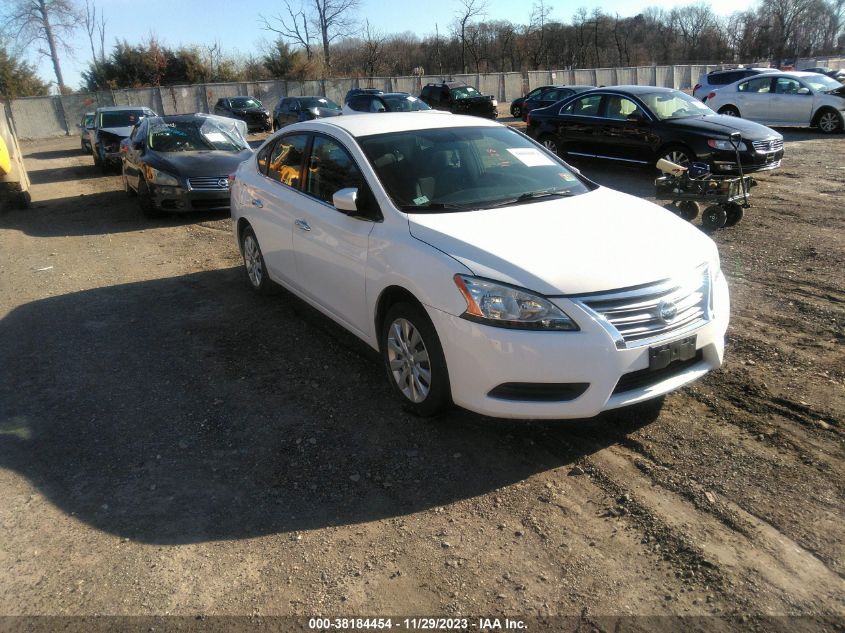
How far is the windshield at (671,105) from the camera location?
11.3 meters

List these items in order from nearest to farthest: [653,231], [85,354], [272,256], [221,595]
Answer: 1. [221,595]
2. [653,231]
3. [85,354]
4. [272,256]

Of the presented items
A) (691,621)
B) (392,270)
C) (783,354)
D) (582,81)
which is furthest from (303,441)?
(582,81)

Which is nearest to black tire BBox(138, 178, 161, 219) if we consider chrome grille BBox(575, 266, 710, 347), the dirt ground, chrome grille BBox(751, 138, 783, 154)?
the dirt ground

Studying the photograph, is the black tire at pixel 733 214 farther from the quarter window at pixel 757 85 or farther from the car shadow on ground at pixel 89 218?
the quarter window at pixel 757 85

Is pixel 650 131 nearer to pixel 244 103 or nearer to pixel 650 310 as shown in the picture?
pixel 650 310

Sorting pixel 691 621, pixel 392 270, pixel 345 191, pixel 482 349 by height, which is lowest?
pixel 691 621

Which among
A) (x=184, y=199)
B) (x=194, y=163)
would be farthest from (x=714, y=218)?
(x=194, y=163)

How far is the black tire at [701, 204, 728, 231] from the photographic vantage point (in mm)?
8164

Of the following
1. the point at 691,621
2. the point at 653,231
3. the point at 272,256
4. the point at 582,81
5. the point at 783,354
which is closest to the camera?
the point at 691,621

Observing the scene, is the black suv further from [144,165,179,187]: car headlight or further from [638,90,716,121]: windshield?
[144,165,179,187]: car headlight

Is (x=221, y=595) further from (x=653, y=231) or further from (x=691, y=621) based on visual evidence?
(x=653, y=231)

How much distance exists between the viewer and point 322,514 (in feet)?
10.7

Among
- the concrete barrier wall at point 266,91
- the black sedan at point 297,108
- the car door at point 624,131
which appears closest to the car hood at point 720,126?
the car door at point 624,131

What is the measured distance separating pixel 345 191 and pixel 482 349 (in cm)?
158
